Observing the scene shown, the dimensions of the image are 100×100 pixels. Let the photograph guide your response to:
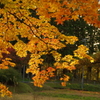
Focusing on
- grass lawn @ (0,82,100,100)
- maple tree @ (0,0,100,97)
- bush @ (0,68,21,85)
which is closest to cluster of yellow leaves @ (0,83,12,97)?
maple tree @ (0,0,100,97)

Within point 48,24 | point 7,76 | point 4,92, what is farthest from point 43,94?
point 48,24

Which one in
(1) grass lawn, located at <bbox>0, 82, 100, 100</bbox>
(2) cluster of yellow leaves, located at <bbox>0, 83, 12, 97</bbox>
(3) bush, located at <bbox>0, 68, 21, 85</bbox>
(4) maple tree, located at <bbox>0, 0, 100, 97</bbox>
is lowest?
(1) grass lawn, located at <bbox>0, 82, 100, 100</bbox>

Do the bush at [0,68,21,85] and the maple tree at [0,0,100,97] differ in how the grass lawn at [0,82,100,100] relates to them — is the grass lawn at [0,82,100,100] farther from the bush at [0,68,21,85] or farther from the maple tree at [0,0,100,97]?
the maple tree at [0,0,100,97]

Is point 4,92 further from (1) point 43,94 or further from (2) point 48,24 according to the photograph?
(1) point 43,94

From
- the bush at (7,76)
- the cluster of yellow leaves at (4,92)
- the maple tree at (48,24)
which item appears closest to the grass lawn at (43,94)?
the bush at (7,76)

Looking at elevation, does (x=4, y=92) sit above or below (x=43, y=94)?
above

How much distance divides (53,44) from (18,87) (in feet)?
62.4

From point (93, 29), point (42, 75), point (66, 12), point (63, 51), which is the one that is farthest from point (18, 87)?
point (93, 29)

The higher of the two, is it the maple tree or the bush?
the maple tree

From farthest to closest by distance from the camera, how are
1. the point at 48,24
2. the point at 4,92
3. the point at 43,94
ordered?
the point at 43,94, the point at 4,92, the point at 48,24

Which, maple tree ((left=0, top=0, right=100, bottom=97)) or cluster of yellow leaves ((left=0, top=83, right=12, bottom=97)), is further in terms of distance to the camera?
cluster of yellow leaves ((left=0, top=83, right=12, bottom=97))

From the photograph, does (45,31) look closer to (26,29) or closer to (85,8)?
(26,29)

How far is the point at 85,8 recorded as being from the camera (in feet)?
23.6

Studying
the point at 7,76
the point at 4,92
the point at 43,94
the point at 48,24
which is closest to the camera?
the point at 48,24
